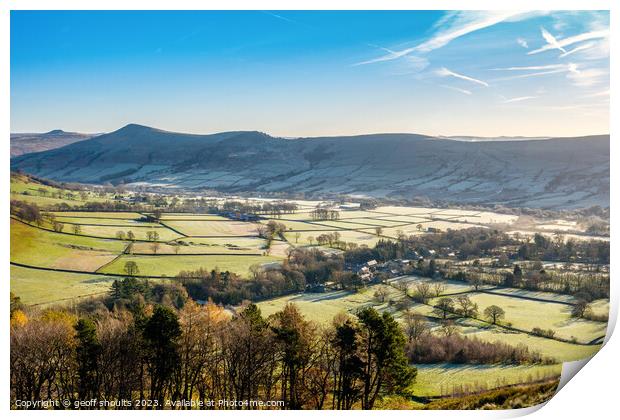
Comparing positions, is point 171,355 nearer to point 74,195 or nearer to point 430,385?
point 430,385

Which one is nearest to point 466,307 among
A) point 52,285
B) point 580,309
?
point 580,309

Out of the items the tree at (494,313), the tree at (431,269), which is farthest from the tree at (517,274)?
the tree at (431,269)

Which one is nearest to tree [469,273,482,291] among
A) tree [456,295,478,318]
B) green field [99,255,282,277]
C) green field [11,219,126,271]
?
tree [456,295,478,318]

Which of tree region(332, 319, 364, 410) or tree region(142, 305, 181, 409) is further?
tree region(142, 305, 181, 409)

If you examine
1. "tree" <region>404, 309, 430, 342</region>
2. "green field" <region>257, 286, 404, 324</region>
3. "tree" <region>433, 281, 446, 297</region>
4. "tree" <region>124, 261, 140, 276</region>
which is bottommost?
"tree" <region>404, 309, 430, 342</region>

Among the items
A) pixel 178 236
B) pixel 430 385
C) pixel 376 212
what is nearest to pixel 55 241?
pixel 178 236

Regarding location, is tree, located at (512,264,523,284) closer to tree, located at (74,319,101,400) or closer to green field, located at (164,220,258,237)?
green field, located at (164,220,258,237)

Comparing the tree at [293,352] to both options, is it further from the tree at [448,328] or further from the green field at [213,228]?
the green field at [213,228]

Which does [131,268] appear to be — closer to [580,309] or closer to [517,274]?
[517,274]
